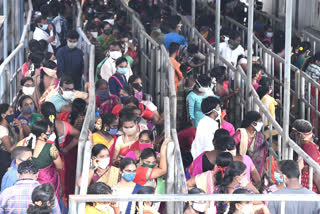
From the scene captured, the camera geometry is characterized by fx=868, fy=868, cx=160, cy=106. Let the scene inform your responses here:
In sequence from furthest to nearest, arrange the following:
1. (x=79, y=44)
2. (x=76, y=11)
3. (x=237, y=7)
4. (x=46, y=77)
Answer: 1. (x=237, y=7)
2. (x=76, y=11)
3. (x=79, y=44)
4. (x=46, y=77)

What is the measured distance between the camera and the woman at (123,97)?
32.0 ft

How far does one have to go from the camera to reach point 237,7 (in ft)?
58.1

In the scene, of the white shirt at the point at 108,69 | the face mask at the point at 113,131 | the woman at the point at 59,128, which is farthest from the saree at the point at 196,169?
the white shirt at the point at 108,69

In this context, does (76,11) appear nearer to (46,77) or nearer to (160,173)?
(46,77)

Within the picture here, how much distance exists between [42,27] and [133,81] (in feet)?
12.0

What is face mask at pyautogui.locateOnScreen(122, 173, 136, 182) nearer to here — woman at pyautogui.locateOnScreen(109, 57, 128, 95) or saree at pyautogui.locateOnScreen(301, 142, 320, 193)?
saree at pyautogui.locateOnScreen(301, 142, 320, 193)

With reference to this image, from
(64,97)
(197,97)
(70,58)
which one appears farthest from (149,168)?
(70,58)

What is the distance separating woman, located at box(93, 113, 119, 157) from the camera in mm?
8734

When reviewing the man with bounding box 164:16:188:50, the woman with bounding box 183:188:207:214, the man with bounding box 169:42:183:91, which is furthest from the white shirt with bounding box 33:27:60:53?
the woman with bounding box 183:188:207:214

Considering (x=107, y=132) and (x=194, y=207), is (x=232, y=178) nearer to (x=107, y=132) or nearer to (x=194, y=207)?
(x=194, y=207)

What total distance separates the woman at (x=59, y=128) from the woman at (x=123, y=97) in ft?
1.92

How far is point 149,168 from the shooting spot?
26.0ft

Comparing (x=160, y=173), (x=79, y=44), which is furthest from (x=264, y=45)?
(x=160, y=173)

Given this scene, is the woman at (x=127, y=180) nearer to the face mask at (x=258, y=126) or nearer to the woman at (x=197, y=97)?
the face mask at (x=258, y=126)
